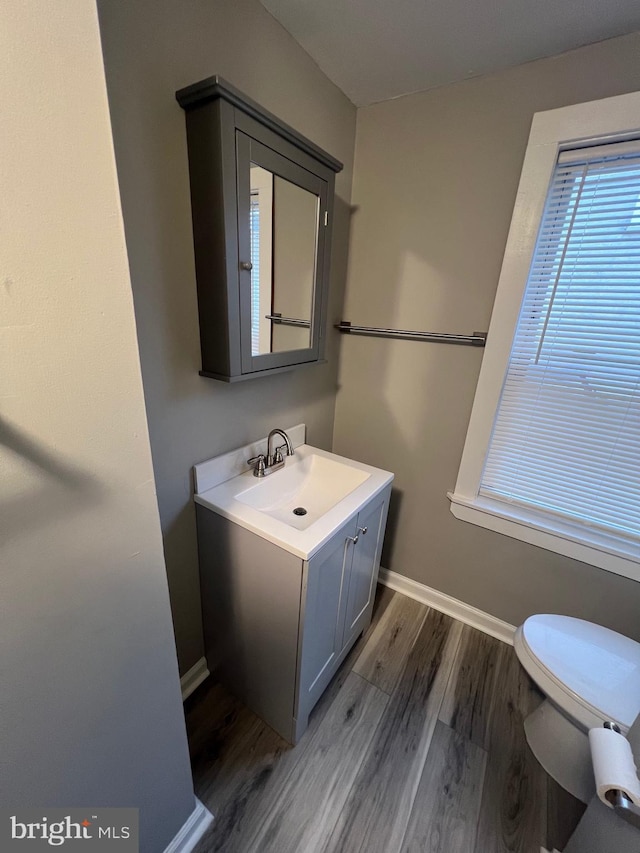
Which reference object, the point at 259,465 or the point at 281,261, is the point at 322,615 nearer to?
the point at 259,465

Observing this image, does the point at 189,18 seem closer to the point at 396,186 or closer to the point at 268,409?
the point at 396,186

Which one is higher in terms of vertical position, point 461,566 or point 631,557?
point 631,557

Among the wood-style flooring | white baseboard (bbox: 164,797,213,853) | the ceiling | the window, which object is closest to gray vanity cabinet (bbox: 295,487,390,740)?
the wood-style flooring

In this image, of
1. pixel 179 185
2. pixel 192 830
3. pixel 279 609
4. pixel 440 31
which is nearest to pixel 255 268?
pixel 179 185

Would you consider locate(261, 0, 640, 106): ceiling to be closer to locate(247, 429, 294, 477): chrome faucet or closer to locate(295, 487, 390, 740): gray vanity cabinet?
locate(247, 429, 294, 477): chrome faucet

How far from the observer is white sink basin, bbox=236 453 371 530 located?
1303 millimetres

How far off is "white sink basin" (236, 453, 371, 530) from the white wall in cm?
60

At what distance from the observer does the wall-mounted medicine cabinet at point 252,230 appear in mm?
888

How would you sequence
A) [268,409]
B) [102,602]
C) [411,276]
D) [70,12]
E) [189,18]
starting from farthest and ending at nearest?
[411,276]
[268,409]
[189,18]
[102,602]
[70,12]

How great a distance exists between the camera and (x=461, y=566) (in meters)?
1.70

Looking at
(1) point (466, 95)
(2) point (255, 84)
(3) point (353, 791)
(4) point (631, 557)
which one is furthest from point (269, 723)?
(1) point (466, 95)

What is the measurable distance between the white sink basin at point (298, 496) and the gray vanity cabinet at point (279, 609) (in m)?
0.04

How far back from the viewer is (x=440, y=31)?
107 cm

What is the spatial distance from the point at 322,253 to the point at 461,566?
157 centimetres
